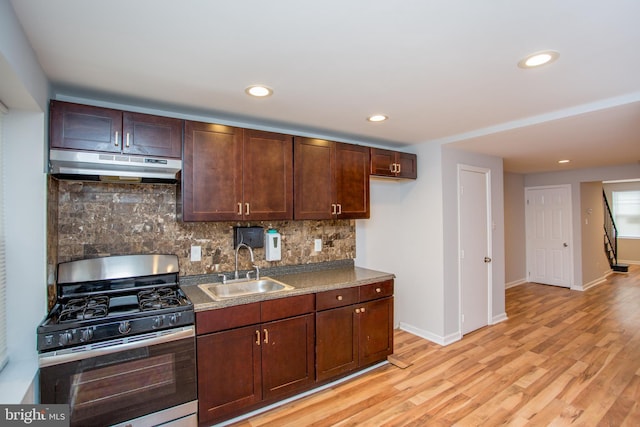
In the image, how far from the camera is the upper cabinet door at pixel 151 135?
2.20m

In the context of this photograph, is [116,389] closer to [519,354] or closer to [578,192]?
[519,354]

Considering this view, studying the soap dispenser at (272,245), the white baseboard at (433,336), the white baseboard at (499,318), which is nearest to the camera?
the soap dispenser at (272,245)

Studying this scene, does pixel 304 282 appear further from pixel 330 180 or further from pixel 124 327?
pixel 124 327

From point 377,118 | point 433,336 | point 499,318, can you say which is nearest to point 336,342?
point 433,336

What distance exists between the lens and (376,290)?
2.99m

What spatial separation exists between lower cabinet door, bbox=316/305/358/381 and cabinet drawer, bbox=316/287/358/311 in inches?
1.7

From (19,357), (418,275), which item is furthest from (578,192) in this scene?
(19,357)

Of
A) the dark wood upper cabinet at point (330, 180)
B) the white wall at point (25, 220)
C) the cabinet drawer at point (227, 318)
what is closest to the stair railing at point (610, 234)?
the dark wood upper cabinet at point (330, 180)

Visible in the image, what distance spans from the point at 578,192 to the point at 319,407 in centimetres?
622

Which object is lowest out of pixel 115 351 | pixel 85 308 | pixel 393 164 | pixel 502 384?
pixel 502 384

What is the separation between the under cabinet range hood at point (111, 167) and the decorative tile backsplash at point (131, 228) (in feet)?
0.51

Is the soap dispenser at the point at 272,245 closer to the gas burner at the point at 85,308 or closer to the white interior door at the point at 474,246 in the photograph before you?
the gas burner at the point at 85,308

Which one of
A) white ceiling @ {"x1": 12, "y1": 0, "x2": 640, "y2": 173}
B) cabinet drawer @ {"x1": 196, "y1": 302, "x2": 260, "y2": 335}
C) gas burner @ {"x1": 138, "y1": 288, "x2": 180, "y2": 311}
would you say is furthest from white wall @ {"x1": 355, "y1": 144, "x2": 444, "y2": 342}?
gas burner @ {"x1": 138, "y1": 288, "x2": 180, "y2": 311}

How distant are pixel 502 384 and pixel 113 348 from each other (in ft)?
9.99
